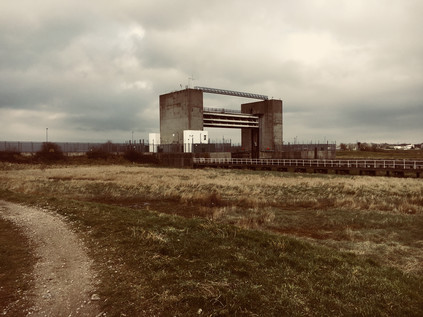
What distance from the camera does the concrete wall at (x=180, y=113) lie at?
228ft

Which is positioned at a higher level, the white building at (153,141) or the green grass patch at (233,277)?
the white building at (153,141)

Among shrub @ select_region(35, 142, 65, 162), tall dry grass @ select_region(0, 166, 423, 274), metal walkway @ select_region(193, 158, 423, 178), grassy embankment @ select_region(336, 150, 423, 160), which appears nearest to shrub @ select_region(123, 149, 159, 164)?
metal walkway @ select_region(193, 158, 423, 178)

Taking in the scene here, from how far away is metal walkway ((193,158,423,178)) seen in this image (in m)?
38.9

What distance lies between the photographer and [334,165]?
45.1 meters

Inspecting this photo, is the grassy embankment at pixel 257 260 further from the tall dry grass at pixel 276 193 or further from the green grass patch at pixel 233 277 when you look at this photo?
the tall dry grass at pixel 276 193

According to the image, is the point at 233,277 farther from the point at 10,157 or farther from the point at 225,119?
the point at 225,119

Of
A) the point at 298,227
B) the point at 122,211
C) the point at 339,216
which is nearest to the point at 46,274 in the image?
the point at 122,211

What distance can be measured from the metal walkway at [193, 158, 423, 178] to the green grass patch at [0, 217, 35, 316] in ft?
130

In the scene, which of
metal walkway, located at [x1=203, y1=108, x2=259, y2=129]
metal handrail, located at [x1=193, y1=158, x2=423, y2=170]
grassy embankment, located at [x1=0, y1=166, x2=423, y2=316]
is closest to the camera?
grassy embankment, located at [x1=0, y1=166, x2=423, y2=316]

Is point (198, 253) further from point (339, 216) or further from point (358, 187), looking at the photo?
point (358, 187)

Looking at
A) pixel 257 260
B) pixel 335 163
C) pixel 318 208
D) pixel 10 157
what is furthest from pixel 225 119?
pixel 257 260

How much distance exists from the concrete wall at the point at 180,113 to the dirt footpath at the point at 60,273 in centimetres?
5897

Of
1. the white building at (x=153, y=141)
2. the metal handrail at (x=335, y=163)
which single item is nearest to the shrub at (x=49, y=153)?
the white building at (x=153, y=141)

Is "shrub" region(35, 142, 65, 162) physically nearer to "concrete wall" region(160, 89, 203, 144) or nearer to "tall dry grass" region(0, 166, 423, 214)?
"concrete wall" region(160, 89, 203, 144)
